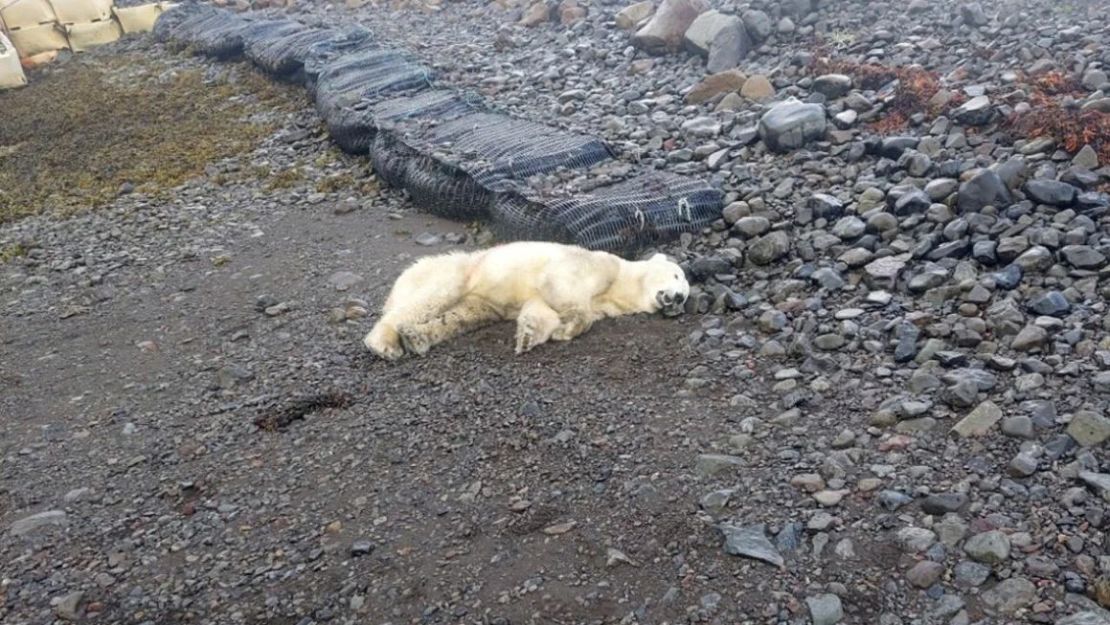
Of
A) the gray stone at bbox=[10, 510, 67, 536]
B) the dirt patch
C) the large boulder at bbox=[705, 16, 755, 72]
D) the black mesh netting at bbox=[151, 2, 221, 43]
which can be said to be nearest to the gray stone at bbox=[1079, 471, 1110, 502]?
the gray stone at bbox=[10, 510, 67, 536]

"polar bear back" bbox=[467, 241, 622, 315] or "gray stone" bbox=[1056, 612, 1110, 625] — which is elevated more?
"polar bear back" bbox=[467, 241, 622, 315]

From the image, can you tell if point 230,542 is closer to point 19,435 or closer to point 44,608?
point 44,608

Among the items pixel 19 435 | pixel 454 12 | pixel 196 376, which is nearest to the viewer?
pixel 19 435

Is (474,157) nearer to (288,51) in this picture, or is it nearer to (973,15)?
(973,15)

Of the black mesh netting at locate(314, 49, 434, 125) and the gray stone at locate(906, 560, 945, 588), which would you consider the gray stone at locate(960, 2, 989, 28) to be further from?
the gray stone at locate(906, 560, 945, 588)

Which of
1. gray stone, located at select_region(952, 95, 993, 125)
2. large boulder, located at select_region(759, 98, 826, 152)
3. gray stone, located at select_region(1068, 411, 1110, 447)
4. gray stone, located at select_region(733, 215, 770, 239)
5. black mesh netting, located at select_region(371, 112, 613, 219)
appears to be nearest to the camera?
gray stone, located at select_region(1068, 411, 1110, 447)

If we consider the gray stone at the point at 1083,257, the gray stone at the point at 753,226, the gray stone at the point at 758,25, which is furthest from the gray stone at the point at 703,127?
the gray stone at the point at 1083,257

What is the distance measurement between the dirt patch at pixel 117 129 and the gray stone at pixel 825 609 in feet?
27.6

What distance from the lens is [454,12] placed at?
16094 mm

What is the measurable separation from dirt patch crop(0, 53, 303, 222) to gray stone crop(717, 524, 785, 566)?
311 inches

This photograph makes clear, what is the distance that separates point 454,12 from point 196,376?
10930mm

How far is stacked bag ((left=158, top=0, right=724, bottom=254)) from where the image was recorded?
739cm

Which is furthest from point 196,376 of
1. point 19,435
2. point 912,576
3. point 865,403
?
point 912,576

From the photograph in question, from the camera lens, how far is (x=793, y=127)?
27.0ft
